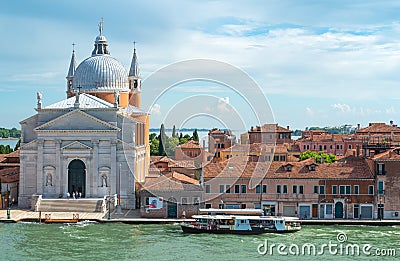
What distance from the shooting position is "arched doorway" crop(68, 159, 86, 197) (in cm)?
4109

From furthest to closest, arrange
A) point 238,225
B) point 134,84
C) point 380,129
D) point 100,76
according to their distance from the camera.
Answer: point 380,129 < point 134,84 < point 100,76 < point 238,225

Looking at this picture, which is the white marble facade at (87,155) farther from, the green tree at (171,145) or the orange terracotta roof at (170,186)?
the green tree at (171,145)

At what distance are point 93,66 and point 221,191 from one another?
16964 mm

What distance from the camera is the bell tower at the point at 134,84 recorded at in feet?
168

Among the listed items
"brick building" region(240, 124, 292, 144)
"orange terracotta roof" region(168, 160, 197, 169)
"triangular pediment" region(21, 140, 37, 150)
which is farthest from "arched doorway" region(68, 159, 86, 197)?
"brick building" region(240, 124, 292, 144)

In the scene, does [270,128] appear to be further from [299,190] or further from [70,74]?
[299,190]

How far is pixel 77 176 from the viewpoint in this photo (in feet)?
135

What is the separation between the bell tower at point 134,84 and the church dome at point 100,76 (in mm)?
2098

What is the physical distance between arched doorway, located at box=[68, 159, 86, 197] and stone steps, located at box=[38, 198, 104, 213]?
204 cm

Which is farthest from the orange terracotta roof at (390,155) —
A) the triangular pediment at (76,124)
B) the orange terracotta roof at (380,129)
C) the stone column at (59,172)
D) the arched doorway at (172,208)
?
the orange terracotta roof at (380,129)

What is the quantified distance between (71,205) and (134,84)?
15663 mm

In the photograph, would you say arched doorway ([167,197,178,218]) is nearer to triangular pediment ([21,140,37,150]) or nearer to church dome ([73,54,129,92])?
triangular pediment ([21,140,37,150])

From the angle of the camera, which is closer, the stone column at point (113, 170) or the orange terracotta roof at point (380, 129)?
the stone column at point (113, 170)

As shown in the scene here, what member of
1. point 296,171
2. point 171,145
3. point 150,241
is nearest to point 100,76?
point 171,145
